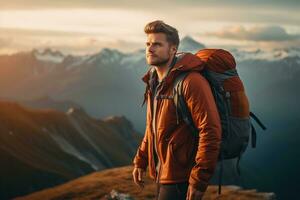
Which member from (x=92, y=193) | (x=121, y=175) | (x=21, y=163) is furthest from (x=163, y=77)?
(x=21, y=163)

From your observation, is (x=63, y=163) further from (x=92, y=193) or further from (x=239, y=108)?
(x=239, y=108)

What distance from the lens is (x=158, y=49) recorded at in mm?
9742

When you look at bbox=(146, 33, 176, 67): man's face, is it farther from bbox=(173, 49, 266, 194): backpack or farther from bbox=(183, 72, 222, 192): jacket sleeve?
bbox=(183, 72, 222, 192): jacket sleeve

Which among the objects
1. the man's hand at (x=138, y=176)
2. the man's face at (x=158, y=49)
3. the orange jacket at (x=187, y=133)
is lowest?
the man's hand at (x=138, y=176)

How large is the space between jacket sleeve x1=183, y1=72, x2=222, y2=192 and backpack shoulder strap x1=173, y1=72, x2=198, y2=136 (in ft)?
0.31

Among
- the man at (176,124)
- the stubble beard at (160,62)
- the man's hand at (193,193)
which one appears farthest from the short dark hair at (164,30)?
the man's hand at (193,193)

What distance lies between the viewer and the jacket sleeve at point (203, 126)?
8883mm

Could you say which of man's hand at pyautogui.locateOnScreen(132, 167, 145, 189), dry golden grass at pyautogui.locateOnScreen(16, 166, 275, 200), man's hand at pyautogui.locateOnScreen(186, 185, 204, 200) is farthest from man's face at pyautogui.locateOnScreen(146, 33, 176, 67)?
dry golden grass at pyautogui.locateOnScreen(16, 166, 275, 200)

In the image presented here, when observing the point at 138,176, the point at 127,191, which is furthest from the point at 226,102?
the point at 127,191

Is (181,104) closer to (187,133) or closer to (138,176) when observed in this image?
(187,133)

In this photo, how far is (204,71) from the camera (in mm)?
9812

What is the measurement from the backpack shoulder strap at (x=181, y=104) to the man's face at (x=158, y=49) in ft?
1.78

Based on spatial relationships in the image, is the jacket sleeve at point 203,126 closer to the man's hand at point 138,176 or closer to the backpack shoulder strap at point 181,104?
the backpack shoulder strap at point 181,104

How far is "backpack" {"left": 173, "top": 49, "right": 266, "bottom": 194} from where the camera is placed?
9414 mm
